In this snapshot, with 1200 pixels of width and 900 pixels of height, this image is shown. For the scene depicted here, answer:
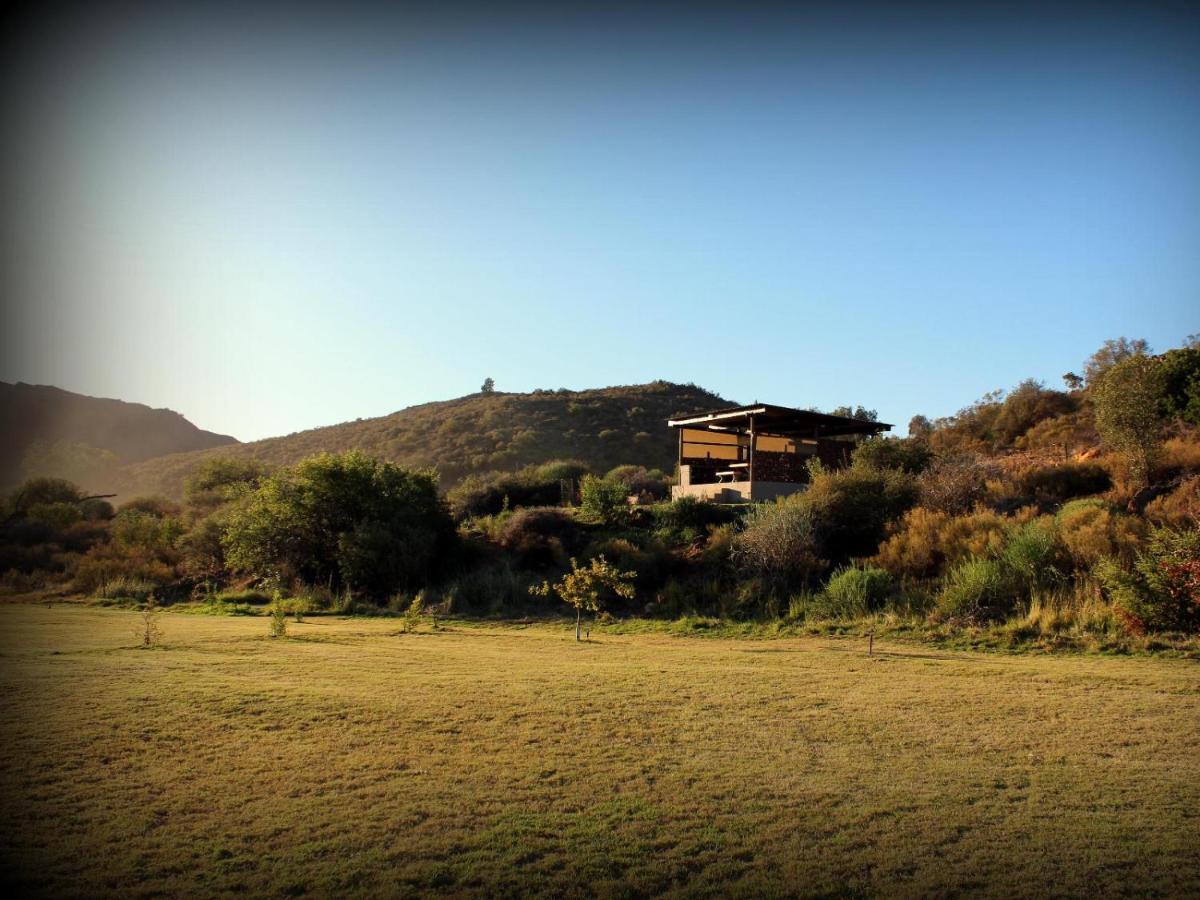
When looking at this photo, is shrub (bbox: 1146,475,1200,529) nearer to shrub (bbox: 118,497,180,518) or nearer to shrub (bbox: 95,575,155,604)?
shrub (bbox: 95,575,155,604)

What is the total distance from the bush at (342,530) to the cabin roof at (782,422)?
10619mm

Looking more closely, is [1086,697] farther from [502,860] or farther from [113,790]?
[113,790]

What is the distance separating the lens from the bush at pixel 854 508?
2091 cm

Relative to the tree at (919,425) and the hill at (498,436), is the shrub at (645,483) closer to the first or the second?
the hill at (498,436)

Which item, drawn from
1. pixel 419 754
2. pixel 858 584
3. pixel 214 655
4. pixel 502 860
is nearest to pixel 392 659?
pixel 214 655

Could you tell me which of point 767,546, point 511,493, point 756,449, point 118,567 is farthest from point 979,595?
point 118,567

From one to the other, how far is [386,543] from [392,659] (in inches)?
491

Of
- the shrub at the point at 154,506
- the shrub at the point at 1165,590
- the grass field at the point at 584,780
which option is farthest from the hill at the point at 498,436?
the grass field at the point at 584,780

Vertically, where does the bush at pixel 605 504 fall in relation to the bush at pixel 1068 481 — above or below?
below

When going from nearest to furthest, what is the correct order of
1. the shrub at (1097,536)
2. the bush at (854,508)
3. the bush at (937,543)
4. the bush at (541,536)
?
the shrub at (1097,536) < the bush at (937,543) < the bush at (854,508) < the bush at (541,536)

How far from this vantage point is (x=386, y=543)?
75.4 feet

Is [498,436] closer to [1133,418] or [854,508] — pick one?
[854,508]

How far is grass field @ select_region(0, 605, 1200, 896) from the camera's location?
161 inches

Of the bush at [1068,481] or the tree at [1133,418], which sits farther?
the bush at [1068,481]
